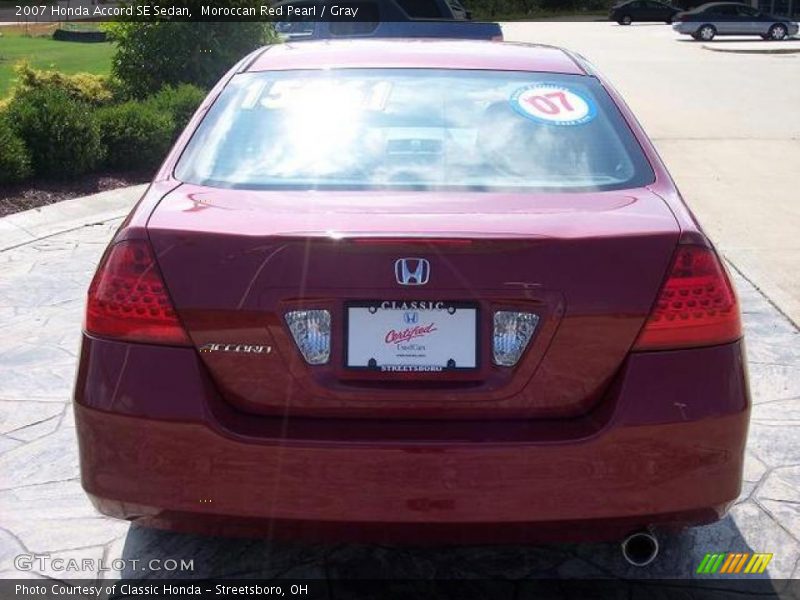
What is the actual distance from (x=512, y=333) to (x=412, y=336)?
26cm

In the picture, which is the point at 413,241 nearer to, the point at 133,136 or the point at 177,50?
the point at 133,136

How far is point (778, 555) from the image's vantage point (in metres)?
3.43

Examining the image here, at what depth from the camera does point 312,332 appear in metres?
2.64

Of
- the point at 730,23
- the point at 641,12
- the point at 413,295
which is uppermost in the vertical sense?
the point at 413,295

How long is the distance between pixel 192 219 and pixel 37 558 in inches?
54.9

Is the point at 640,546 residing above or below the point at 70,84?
above

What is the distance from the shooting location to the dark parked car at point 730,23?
139ft

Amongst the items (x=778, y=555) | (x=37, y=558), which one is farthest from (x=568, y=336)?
(x=37, y=558)

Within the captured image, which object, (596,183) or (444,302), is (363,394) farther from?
(596,183)

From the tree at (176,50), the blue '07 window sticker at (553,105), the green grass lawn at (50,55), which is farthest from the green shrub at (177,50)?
the blue '07 window sticker at (553,105)

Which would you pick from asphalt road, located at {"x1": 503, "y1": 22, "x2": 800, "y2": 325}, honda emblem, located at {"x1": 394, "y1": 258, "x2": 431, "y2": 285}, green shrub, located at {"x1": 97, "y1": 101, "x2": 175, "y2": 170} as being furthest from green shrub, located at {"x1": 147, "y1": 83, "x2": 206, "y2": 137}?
honda emblem, located at {"x1": 394, "y1": 258, "x2": 431, "y2": 285}

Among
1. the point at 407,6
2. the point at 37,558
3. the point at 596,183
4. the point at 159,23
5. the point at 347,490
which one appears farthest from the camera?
the point at 407,6

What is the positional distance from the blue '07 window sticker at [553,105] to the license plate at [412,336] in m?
1.12

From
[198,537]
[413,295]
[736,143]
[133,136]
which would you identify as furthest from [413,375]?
[736,143]
